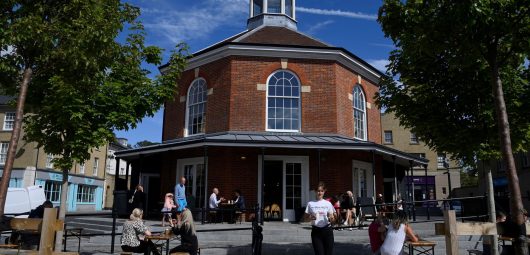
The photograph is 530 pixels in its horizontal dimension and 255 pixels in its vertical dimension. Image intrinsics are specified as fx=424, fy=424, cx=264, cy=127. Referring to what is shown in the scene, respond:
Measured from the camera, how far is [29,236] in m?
9.23

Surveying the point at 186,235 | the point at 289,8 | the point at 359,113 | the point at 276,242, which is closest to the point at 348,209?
the point at 276,242

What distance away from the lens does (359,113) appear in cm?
1986

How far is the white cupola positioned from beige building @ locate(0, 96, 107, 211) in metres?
16.9

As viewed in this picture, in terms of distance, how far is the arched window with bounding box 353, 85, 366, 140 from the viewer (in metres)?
19.4

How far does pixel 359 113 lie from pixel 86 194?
35364mm

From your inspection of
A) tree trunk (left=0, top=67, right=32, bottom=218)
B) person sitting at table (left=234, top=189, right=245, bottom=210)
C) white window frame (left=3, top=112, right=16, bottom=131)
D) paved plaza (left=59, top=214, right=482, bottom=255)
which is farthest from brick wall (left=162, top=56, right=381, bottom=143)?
white window frame (left=3, top=112, right=16, bottom=131)

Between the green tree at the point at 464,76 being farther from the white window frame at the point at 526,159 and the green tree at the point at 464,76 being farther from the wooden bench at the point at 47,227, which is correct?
the white window frame at the point at 526,159

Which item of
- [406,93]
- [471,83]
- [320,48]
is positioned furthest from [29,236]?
[320,48]

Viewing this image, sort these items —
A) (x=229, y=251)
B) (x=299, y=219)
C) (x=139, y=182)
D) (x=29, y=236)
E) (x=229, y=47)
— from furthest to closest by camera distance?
(x=139, y=182) < (x=229, y=47) < (x=299, y=219) < (x=229, y=251) < (x=29, y=236)

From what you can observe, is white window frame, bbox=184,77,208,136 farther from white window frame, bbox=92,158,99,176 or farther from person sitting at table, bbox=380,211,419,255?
white window frame, bbox=92,158,99,176

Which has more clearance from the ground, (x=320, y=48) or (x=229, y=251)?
(x=320, y=48)

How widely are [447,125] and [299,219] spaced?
887 centimetres

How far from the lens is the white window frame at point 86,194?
4369cm

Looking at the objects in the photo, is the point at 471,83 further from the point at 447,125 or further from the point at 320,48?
the point at 320,48
